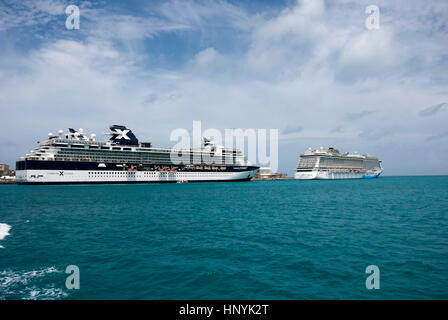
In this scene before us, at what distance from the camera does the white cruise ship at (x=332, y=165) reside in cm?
14936

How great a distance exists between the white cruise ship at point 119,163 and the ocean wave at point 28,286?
76.5 m

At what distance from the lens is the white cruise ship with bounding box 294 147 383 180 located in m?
149

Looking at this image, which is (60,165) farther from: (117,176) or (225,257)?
(225,257)

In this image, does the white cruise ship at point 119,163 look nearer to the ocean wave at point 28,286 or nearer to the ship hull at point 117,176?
the ship hull at point 117,176

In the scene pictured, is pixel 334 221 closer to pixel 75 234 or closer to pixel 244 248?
pixel 244 248

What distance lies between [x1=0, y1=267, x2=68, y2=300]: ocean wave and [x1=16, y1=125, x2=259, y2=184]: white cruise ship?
251 ft

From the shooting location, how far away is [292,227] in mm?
21328

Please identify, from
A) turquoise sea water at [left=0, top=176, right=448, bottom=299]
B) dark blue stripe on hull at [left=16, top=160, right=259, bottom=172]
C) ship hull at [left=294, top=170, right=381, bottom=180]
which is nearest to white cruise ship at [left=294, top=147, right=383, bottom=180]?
ship hull at [left=294, top=170, right=381, bottom=180]

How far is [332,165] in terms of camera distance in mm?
152250

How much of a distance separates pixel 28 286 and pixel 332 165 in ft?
519

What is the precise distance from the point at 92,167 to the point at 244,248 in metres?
79.5

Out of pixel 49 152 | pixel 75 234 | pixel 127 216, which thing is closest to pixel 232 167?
pixel 49 152

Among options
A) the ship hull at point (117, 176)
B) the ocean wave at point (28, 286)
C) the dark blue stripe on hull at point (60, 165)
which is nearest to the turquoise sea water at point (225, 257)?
the ocean wave at point (28, 286)

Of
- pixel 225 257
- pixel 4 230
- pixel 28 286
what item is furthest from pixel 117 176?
pixel 28 286
